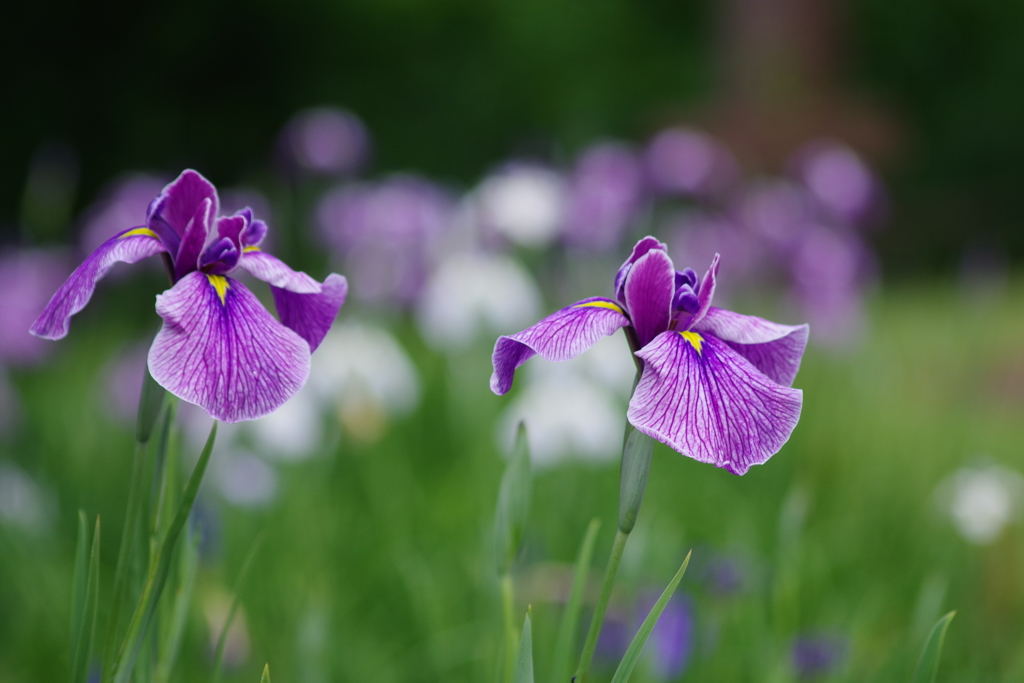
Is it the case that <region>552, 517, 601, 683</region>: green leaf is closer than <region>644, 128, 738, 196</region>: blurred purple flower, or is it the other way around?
A: <region>552, 517, 601, 683</region>: green leaf

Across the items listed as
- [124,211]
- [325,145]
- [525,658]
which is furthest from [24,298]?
[525,658]

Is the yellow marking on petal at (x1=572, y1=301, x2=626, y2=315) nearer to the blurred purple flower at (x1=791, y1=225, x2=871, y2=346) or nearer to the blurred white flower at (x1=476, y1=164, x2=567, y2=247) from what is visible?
the blurred white flower at (x1=476, y1=164, x2=567, y2=247)

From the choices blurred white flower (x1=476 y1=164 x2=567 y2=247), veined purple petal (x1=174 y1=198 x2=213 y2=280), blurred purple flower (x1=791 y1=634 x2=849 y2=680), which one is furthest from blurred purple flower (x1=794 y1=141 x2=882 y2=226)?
veined purple petal (x1=174 y1=198 x2=213 y2=280)

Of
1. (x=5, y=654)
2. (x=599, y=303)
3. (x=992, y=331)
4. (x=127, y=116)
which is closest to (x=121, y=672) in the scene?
(x=599, y=303)

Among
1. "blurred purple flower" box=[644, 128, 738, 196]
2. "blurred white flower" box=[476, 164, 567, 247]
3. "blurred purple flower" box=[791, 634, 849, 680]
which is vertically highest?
"blurred purple flower" box=[644, 128, 738, 196]

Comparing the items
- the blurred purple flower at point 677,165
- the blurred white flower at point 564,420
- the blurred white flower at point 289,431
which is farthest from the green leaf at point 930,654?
the blurred purple flower at point 677,165

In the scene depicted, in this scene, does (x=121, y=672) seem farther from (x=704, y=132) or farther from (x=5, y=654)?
(x=704, y=132)

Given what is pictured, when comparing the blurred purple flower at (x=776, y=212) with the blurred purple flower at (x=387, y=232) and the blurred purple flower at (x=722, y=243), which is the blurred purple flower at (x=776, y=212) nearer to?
the blurred purple flower at (x=722, y=243)
